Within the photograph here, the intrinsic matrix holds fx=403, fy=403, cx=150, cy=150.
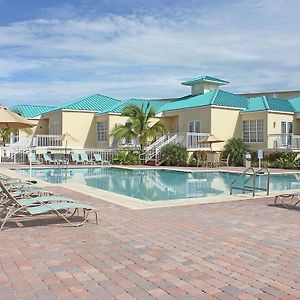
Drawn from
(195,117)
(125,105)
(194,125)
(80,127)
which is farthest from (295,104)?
(80,127)

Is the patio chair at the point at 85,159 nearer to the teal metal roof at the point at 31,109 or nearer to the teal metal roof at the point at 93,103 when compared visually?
the teal metal roof at the point at 93,103

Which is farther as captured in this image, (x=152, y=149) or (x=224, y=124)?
(x=224, y=124)

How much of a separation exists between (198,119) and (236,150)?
388cm

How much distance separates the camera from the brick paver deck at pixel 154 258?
165 inches

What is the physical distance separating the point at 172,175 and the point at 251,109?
11.1 metres

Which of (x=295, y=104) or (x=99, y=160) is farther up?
(x=295, y=104)

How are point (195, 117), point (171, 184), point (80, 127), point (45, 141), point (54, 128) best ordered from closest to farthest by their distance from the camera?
point (171, 184) → point (195, 117) → point (45, 141) → point (80, 127) → point (54, 128)

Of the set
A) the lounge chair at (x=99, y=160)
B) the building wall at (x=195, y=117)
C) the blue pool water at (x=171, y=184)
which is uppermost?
the building wall at (x=195, y=117)

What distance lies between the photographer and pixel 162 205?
1000 centimetres

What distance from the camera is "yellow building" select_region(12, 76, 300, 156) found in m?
29.6

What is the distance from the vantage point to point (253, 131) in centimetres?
3064

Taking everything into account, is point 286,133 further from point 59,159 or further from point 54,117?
point 54,117

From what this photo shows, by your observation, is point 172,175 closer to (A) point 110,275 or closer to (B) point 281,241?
(B) point 281,241

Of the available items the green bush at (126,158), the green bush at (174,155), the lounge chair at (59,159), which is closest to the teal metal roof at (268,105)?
the green bush at (174,155)
